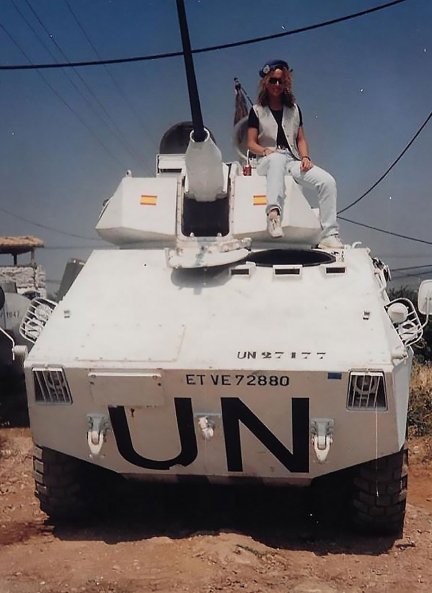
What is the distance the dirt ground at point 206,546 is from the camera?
5.21 m

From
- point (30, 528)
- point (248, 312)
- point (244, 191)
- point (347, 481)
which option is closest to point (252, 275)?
point (248, 312)

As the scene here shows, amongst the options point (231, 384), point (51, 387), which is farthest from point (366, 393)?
point (51, 387)

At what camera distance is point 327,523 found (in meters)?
6.86

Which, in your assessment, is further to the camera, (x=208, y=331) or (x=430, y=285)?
(x=430, y=285)

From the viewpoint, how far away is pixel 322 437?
562 cm

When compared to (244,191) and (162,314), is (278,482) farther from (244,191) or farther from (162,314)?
(244,191)

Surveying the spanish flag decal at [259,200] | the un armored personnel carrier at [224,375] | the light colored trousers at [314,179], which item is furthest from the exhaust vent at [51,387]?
the light colored trousers at [314,179]

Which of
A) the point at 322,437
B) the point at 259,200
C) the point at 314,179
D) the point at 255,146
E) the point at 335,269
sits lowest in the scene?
the point at 322,437

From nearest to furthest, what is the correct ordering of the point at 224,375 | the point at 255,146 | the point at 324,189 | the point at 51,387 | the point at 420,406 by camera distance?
the point at 224,375
the point at 51,387
the point at 324,189
the point at 255,146
the point at 420,406

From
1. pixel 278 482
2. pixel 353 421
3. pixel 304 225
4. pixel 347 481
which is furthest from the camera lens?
pixel 304 225

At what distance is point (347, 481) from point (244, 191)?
266 centimetres

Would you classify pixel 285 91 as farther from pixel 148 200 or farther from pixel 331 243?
pixel 148 200

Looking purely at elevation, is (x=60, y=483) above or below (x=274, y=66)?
below

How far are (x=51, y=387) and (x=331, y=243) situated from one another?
2974mm
